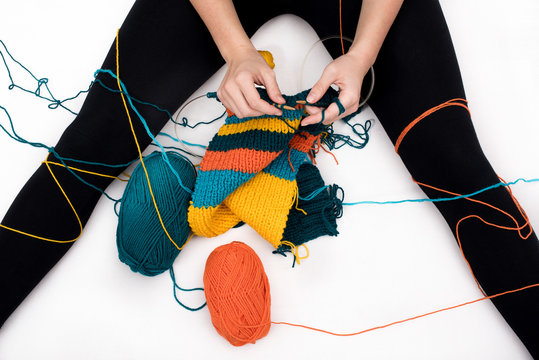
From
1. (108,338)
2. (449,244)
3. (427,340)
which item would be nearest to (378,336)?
(427,340)

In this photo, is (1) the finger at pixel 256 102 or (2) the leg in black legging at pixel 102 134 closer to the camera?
(1) the finger at pixel 256 102

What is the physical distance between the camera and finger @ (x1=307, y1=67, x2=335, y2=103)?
779 mm

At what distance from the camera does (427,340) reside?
34.9 inches

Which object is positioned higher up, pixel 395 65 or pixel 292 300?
pixel 395 65

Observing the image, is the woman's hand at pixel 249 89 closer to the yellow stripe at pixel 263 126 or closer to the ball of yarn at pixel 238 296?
the yellow stripe at pixel 263 126

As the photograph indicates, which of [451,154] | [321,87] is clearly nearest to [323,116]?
[321,87]

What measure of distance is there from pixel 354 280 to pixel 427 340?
21cm

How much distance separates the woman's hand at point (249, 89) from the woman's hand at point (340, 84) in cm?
7

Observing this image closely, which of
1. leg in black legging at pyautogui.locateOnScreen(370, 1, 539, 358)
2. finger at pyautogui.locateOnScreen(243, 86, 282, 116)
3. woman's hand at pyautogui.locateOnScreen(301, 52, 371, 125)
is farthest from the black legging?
finger at pyautogui.locateOnScreen(243, 86, 282, 116)

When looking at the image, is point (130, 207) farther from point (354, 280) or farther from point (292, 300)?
point (354, 280)

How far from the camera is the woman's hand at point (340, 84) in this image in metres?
0.79

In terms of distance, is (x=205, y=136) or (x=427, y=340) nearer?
(x=427, y=340)

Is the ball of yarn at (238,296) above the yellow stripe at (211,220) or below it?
below

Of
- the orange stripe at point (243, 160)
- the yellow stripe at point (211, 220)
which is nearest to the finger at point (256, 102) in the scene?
the orange stripe at point (243, 160)
